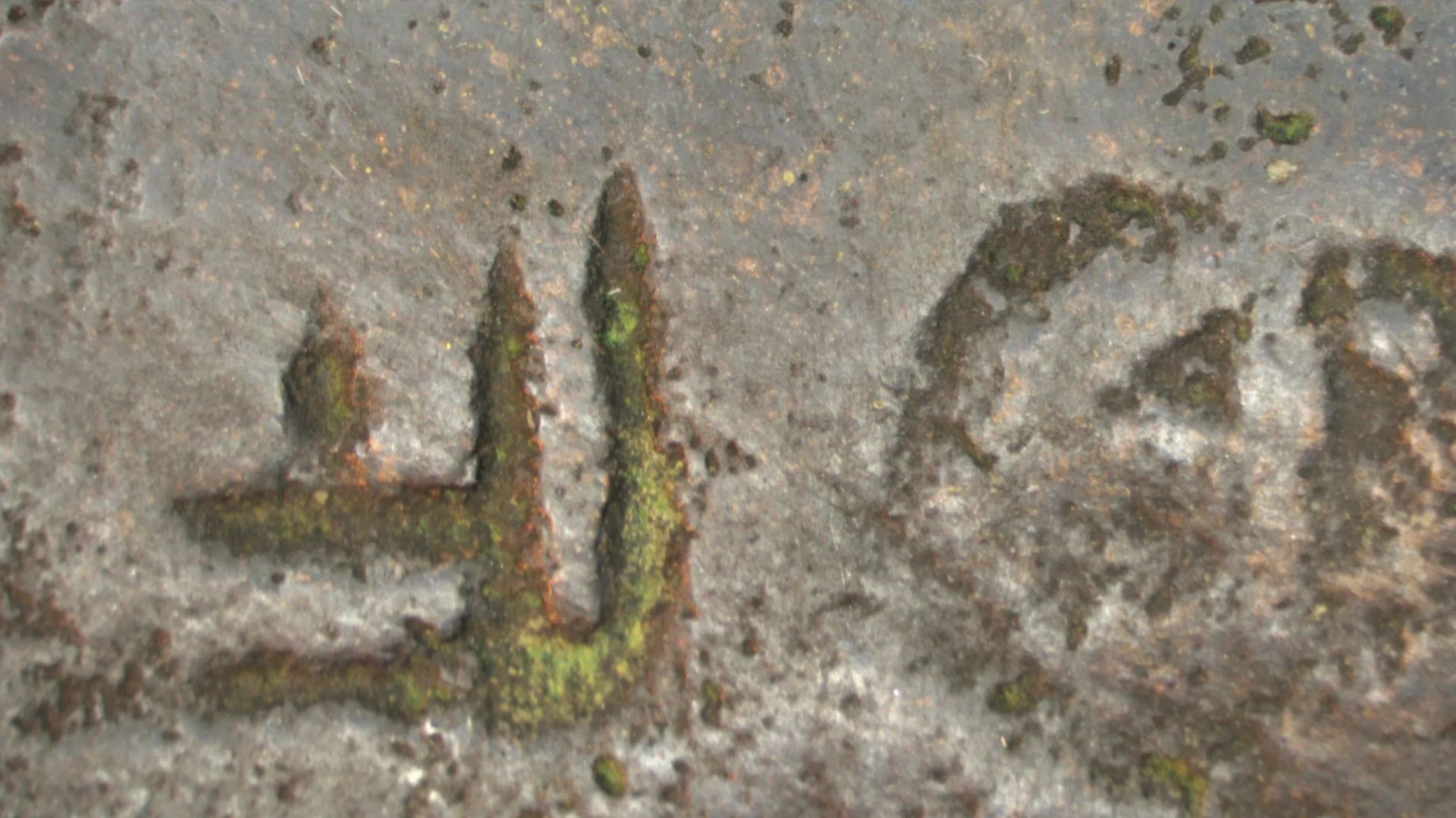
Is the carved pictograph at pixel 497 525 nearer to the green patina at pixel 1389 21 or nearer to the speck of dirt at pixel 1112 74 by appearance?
the speck of dirt at pixel 1112 74

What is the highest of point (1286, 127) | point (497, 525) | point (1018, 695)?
point (1286, 127)

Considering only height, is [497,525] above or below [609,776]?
above

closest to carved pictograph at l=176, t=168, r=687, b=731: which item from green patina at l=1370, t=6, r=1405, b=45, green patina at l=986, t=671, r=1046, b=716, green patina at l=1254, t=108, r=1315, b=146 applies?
green patina at l=986, t=671, r=1046, b=716

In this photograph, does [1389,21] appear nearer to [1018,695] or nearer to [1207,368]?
[1207,368]

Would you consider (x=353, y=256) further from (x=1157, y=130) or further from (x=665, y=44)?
(x=1157, y=130)

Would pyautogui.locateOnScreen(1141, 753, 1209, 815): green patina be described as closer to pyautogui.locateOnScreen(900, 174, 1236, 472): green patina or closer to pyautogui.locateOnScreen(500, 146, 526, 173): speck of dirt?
pyautogui.locateOnScreen(900, 174, 1236, 472): green patina

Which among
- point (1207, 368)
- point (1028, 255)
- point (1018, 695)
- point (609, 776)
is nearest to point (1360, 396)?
point (1207, 368)
